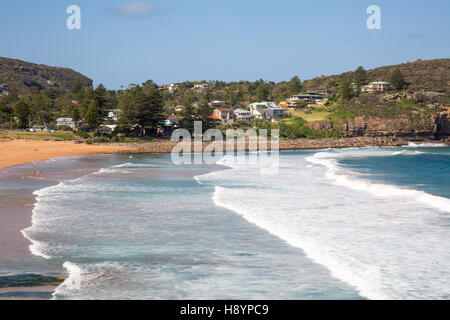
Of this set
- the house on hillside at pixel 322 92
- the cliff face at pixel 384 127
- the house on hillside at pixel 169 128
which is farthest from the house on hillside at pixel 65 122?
the house on hillside at pixel 322 92

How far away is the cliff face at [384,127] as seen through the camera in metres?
100

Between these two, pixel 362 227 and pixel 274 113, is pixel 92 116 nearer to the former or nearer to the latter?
pixel 274 113

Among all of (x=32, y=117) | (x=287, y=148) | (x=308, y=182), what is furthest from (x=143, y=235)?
(x=32, y=117)

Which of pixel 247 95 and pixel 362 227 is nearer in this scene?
pixel 362 227

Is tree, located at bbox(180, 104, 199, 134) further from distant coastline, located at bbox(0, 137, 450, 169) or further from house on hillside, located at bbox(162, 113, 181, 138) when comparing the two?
distant coastline, located at bbox(0, 137, 450, 169)

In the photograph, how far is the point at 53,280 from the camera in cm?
1042

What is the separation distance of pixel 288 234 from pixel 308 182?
48.7ft

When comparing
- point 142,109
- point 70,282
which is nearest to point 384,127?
point 142,109

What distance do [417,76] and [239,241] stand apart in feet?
459

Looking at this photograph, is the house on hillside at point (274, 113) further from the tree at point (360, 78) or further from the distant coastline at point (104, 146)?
the tree at point (360, 78)

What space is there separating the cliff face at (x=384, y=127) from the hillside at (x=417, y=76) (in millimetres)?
25999

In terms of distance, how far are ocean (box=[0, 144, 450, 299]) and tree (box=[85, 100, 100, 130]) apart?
4740 cm

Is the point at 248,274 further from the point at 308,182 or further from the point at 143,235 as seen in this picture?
the point at 308,182

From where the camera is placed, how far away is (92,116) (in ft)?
239
